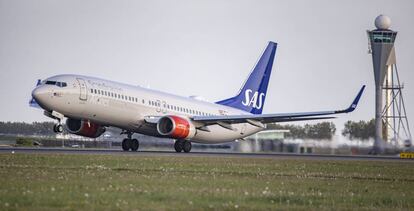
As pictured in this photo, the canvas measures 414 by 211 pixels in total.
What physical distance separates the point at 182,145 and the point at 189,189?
33.2m

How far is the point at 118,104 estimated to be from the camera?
1949 inches

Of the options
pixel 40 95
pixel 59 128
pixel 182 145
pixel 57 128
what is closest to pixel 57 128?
pixel 57 128

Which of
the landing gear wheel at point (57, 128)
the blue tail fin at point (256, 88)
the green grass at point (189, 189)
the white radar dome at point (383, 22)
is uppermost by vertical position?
the white radar dome at point (383, 22)

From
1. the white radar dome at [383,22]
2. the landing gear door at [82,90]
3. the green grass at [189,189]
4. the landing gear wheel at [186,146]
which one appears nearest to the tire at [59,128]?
the landing gear door at [82,90]

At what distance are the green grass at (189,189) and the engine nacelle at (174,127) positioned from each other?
21.8m

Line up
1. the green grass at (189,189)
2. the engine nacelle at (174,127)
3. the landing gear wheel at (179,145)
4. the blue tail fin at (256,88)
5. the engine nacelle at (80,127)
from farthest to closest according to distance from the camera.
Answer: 1. the blue tail fin at (256,88)
2. the landing gear wheel at (179,145)
3. the engine nacelle at (80,127)
4. the engine nacelle at (174,127)
5. the green grass at (189,189)

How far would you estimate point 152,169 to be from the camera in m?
28.2

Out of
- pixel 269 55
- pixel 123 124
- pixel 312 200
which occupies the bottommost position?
pixel 312 200

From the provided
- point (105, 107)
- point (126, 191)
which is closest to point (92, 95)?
point (105, 107)

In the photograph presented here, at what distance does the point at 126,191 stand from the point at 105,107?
30092 mm

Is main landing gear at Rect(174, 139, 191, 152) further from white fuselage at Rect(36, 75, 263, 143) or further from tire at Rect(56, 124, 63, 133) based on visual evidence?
tire at Rect(56, 124, 63, 133)

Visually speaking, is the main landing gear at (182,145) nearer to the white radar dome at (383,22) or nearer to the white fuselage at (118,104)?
the white fuselage at (118,104)

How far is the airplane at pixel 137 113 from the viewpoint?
46812 millimetres

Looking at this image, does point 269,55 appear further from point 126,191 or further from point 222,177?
point 126,191
